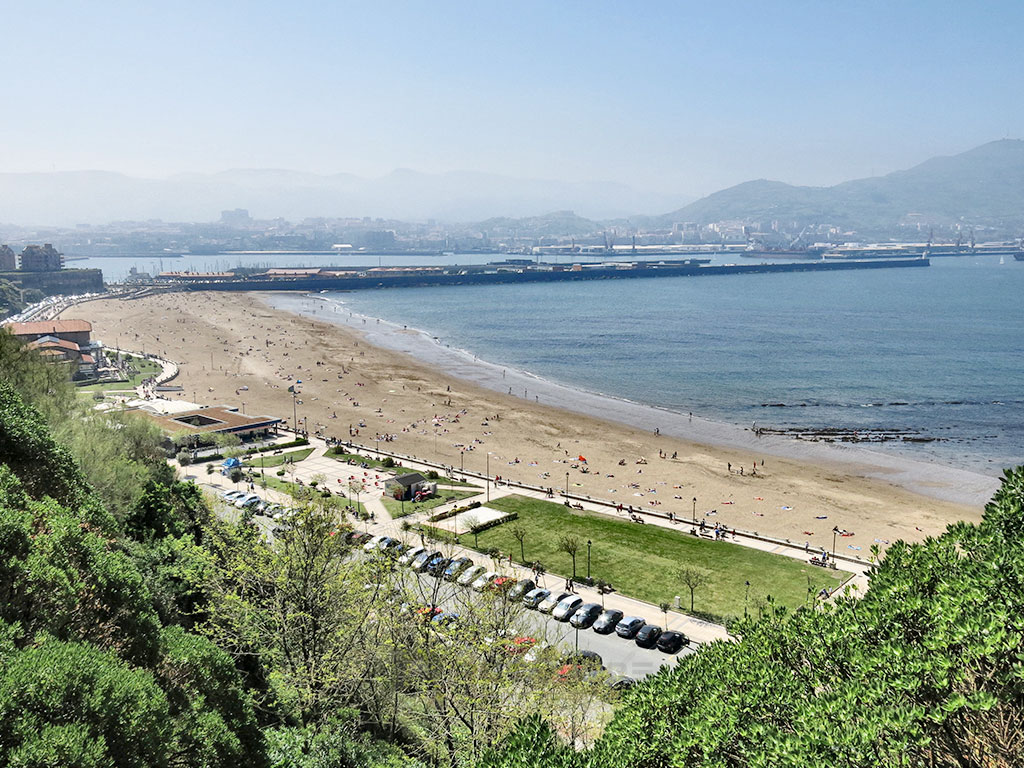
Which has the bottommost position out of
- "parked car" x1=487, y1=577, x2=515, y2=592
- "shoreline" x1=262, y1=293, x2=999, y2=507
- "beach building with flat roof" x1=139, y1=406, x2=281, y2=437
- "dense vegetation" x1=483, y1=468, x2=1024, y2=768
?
"shoreline" x1=262, y1=293, x2=999, y2=507

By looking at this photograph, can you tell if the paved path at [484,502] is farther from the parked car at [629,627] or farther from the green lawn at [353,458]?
the parked car at [629,627]

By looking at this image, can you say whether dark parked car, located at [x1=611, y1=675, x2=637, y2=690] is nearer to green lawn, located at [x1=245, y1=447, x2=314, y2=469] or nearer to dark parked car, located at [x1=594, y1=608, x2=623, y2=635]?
dark parked car, located at [x1=594, y1=608, x2=623, y2=635]

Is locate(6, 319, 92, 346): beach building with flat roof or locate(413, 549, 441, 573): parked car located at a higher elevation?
locate(6, 319, 92, 346): beach building with flat roof

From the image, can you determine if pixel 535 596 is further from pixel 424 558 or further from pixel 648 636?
pixel 424 558

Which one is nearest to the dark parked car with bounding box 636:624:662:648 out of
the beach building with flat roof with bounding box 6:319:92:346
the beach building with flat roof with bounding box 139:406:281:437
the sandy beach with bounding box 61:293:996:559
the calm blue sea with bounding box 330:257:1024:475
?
the sandy beach with bounding box 61:293:996:559

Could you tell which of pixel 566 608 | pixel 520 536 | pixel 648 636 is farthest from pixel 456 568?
pixel 648 636
